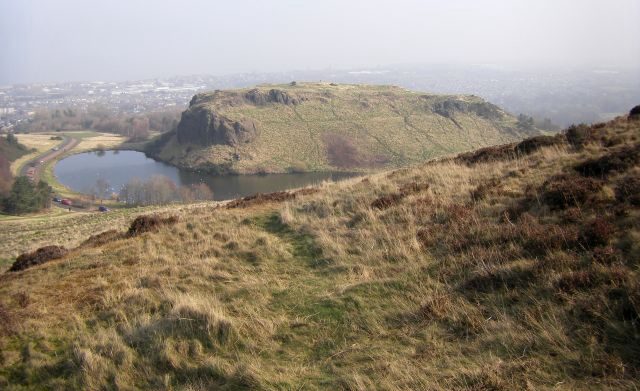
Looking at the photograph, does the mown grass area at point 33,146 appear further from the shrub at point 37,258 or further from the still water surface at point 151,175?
the shrub at point 37,258

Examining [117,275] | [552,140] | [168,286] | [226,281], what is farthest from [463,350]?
[552,140]

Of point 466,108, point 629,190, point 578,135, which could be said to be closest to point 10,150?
point 466,108

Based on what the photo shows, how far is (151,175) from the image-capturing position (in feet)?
429

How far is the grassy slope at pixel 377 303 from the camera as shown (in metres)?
5.02

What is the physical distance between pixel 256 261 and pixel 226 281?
1.12m

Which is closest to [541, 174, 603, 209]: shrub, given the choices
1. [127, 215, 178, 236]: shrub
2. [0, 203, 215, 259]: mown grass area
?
[127, 215, 178, 236]: shrub

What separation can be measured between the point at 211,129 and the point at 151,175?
28521 millimetres

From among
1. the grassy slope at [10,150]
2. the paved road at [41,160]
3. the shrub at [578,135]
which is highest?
the shrub at [578,135]

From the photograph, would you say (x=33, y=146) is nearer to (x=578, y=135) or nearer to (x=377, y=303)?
(x=578, y=135)

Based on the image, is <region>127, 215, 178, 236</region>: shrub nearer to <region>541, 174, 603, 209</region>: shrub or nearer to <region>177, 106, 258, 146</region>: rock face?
<region>541, 174, 603, 209</region>: shrub

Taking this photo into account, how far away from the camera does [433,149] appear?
130 metres

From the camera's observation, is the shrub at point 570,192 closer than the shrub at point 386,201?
Yes

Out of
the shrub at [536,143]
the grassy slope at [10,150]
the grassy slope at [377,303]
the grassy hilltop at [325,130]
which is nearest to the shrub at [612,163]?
the grassy slope at [377,303]

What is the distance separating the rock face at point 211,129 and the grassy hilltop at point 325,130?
1.12 feet
